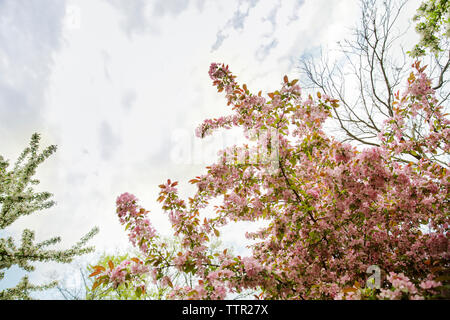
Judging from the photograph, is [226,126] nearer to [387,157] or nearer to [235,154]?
[235,154]

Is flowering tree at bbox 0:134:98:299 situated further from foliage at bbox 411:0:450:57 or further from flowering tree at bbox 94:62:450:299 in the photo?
foliage at bbox 411:0:450:57

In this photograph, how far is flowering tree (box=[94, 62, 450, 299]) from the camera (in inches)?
101

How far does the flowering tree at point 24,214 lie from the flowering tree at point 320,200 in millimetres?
4758

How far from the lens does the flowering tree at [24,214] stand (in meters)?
5.17

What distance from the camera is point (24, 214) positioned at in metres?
5.75

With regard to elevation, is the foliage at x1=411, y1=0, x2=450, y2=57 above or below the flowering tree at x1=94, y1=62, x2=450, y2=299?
above

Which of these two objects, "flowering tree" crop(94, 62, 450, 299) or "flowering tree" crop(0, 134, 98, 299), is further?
"flowering tree" crop(0, 134, 98, 299)

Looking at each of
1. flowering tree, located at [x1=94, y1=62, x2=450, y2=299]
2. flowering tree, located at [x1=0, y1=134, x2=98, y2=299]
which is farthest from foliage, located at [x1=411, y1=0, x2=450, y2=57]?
flowering tree, located at [x1=0, y1=134, x2=98, y2=299]

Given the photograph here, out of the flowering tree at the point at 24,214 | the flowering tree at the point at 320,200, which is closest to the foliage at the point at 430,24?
the flowering tree at the point at 320,200

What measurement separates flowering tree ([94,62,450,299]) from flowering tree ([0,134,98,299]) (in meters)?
4.76

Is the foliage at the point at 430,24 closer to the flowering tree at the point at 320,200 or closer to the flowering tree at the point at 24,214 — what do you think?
the flowering tree at the point at 320,200

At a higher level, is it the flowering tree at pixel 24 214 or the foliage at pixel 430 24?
the foliage at pixel 430 24

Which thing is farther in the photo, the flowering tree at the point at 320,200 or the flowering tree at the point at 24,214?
the flowering tree at the point at 24,214

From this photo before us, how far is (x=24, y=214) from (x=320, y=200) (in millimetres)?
8022
